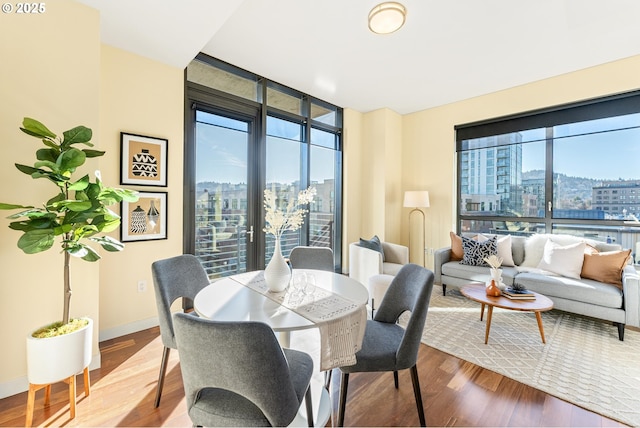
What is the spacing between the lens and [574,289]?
287 centimetres

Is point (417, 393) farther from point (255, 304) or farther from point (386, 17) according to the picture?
point (386, 17)

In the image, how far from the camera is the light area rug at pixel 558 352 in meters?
1.89

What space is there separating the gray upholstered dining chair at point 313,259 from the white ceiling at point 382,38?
2127mm

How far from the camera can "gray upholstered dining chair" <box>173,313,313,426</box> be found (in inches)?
38.2

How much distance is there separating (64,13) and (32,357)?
7.68 ft

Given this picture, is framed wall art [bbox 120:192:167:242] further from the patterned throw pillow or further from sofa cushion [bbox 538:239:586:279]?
sofa cushion [bbox 538:239:586:279]

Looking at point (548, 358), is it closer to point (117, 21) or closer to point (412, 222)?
point (412, 222)

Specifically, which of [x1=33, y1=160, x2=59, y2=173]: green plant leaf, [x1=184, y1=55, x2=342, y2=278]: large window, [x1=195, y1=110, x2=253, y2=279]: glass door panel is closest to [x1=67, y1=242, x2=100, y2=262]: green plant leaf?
[x1=33, y1=160, x2=59, y2=173]: green plant leaf

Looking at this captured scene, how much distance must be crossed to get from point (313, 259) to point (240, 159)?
1721 mm

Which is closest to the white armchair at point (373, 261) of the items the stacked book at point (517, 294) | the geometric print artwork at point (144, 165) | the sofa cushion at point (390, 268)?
the sofa cushion at point (390, 268)

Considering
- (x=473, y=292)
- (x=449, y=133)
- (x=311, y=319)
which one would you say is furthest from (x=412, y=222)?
(x=311, y=319)

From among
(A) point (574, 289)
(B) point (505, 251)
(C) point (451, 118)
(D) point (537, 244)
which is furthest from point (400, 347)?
(C) point (451, 118)

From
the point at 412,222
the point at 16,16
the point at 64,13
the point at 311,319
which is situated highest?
the point at 64,13

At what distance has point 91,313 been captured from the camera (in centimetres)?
213
